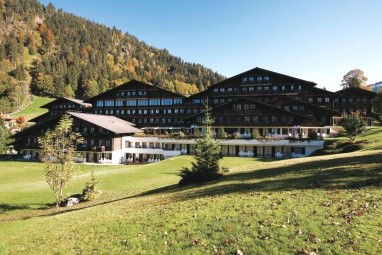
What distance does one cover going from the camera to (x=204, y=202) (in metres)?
18.1

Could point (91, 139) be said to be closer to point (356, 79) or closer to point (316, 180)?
point (316, 180)

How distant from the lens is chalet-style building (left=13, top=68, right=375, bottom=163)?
64.2 metres

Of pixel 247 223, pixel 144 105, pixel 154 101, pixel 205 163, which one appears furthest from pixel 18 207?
pixel 154 101

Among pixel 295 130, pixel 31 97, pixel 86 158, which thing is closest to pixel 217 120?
pixel 295 130

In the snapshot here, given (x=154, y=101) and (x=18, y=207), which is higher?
(x=154, y=101)

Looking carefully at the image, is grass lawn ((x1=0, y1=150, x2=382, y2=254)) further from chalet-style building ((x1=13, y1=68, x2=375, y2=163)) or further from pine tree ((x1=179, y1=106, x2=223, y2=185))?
chalet-style building ((x1=13, y1=68, x2=375, y2=163))

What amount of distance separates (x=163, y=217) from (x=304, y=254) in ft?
25.8

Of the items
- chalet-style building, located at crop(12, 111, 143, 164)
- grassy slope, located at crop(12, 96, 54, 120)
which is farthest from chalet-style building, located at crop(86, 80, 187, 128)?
grassy slope, located at crop(12, 96, 54, 120)

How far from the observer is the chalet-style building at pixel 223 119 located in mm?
64188

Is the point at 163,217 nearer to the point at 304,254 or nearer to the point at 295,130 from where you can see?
the point at 304,254

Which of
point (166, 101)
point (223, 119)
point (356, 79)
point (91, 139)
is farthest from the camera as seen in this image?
point (356, 79)

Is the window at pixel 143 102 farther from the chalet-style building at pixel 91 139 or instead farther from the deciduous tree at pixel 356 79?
the deciduous tree at pixel 356 79

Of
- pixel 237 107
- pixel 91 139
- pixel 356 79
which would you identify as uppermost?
pixel 356 79

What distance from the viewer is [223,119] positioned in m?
71.4
